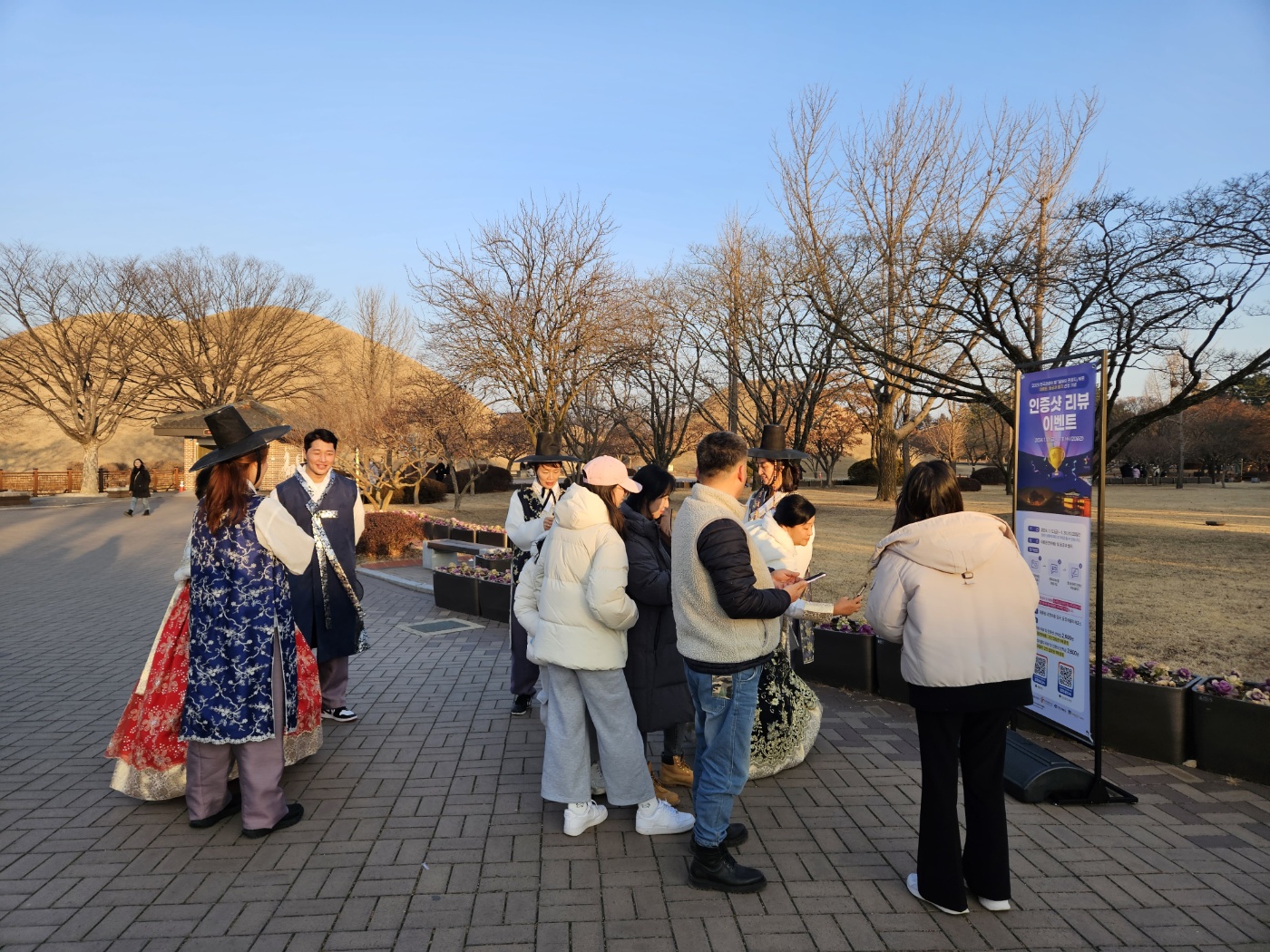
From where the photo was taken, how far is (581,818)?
3.85 m

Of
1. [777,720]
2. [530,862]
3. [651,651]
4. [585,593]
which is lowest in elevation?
[530,862]

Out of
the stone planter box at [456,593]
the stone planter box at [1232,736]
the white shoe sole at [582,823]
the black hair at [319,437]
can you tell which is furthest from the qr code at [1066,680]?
the stone planter box at [456,593]

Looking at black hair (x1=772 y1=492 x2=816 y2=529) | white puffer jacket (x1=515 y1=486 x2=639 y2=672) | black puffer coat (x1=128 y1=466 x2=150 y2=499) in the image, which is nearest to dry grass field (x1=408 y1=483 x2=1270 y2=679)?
black hair (x1=772 y1=492 x2=816 y2=529)

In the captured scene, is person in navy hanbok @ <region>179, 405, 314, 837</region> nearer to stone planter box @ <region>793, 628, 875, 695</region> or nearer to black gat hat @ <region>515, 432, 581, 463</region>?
black gat hat @ <region>515, 432, 581, 463</region>

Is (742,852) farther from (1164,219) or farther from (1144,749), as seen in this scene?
(1164,219)

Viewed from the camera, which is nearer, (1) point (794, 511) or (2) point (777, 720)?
(1) point (794, 511)

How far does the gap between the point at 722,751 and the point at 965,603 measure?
1.12 metres

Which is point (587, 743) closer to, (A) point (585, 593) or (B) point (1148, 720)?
(A) point (585, 593)

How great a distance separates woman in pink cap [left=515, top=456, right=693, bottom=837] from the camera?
3.67 metres

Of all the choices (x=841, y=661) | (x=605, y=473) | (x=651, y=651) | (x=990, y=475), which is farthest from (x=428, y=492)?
(x=990, y=475)

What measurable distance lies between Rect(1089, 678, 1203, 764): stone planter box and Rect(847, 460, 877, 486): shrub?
141ft

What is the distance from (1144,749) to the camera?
473cm

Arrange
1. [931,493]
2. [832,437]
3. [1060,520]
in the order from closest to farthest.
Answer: [931,493] < [1060,520] < [832,437]

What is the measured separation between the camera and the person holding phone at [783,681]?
4359 mm
